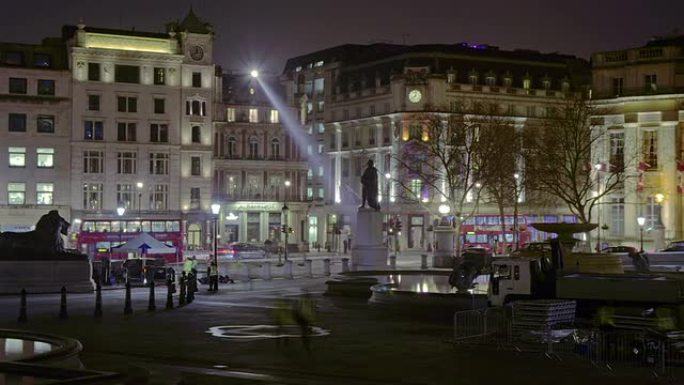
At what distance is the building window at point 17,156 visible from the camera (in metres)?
93.3

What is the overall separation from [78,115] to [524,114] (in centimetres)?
4882

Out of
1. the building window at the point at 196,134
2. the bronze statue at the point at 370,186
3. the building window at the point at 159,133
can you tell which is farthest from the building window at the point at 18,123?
the bronze statue at the point at 370,186

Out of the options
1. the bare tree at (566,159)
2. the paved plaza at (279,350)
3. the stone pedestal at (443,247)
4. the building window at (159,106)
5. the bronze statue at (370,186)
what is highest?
the building window at (159,106)

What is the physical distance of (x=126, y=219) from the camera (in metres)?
94.8

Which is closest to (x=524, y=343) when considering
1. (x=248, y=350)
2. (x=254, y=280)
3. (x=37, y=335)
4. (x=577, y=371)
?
(x=577, y=371)

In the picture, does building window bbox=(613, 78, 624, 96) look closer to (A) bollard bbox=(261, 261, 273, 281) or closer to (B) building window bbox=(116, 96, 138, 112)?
(B) building window bbox=(116, 96, 138, 112)

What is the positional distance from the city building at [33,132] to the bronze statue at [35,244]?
168ft

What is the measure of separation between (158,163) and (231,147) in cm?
1760

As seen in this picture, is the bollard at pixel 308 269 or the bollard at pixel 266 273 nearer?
the bollard at pixel 266 273

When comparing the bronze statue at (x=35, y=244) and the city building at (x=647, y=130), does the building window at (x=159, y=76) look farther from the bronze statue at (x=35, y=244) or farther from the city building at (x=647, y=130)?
the bronze statue at (x=35, y=244)

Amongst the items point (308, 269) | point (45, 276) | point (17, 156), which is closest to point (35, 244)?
point (45, 276)

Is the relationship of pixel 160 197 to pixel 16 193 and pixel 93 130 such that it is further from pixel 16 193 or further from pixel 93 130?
pixel 16 193

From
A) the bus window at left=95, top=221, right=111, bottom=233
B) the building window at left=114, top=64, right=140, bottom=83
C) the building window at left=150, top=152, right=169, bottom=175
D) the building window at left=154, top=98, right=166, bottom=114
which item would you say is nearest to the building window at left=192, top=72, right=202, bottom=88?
the building window at left=154, top=98, right=166, bottom=114

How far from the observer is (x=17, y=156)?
307 ft
